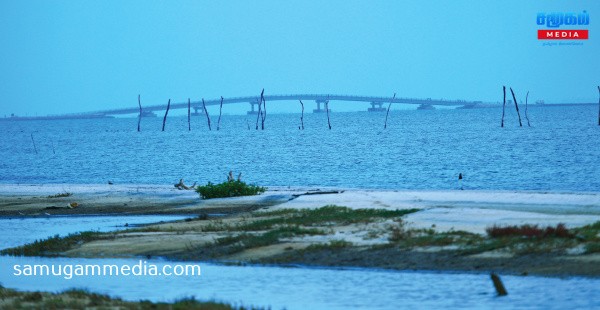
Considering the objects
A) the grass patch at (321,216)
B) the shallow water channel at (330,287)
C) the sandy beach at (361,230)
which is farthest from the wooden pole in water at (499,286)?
the grass patch at (321,216)

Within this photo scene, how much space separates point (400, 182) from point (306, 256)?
37.4 meters

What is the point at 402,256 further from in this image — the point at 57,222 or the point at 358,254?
→ the point at 57,222

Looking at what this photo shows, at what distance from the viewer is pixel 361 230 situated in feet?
81.7

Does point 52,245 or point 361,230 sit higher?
point 361,230

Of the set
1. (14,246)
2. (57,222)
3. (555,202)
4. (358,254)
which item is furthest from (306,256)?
(57,222)

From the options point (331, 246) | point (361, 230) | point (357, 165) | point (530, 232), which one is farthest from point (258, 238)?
point (357, 165)

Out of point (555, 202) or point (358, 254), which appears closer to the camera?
point (358, 254)

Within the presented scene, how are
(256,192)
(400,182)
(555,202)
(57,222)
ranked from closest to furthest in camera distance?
1. (555,202)
2. (57,222)
3. (256,192)
4. (400,182)

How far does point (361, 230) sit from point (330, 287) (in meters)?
6.24

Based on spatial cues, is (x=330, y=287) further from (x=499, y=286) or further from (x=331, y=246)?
(x=331, y=246)

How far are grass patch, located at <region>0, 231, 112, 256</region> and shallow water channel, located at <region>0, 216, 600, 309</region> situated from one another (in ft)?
6.24

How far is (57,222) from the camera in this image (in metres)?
33.6

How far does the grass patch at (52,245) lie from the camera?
24719 millimetres

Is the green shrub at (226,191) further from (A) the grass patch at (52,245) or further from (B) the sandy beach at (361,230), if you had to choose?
(A) the grass patch at (52,245)
